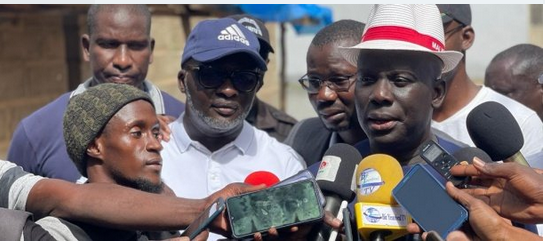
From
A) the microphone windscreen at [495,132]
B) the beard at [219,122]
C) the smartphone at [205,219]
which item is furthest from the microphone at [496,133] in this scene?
the beard at [219,122]

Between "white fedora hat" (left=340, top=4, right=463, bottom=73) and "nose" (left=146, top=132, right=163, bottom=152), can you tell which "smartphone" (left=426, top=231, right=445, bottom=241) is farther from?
"nose" (left=146, top=132, right=163, bottom=152)

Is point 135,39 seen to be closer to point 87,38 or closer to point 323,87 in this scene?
point 87,38

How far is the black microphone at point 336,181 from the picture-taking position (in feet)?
10.9

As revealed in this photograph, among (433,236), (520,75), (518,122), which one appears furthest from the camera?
(520,75)

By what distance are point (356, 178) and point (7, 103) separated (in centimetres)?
635

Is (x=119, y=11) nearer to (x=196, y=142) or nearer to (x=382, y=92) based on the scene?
(x=196, y=142)

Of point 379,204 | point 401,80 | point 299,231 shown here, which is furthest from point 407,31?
point 299,231

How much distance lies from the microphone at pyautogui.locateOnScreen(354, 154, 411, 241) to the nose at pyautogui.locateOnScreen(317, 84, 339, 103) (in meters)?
1.36

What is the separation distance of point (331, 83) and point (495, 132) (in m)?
1.24

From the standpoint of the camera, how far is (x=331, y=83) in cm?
466

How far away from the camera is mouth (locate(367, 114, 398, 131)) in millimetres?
3725

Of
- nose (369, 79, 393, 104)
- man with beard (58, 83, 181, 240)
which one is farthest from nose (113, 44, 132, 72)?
nose (369, 79, 393, 104)

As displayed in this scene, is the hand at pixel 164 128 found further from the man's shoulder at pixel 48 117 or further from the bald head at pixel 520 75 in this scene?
the bald head at pixel 520 75

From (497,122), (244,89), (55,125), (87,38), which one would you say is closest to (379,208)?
(497,122)
